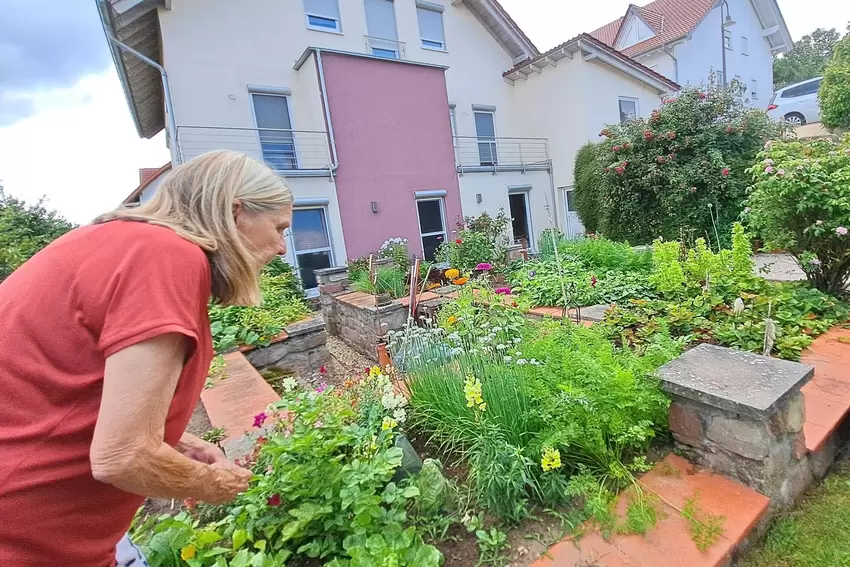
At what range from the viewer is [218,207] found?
901 mm

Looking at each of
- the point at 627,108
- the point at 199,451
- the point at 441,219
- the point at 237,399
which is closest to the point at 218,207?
the point at 199,451

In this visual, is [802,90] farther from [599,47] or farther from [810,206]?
[810,206]

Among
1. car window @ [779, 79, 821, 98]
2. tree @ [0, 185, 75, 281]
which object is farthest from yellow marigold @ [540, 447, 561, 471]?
car window @ [779, 79, 821, 98]

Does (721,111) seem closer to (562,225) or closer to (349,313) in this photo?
(562,225)

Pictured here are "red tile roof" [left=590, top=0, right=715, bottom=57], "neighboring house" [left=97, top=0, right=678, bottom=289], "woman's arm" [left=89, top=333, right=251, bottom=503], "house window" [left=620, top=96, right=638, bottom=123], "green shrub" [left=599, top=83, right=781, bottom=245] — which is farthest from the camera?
"red tile roof" [left=590, top=0, right=715, bottom=57]

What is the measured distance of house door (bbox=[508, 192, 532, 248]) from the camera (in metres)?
11.6

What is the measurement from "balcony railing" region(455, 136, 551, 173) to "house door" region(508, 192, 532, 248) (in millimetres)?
830

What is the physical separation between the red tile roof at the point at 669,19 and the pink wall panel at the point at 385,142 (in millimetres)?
9799

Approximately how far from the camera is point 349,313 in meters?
5.64

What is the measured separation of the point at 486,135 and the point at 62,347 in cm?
1207

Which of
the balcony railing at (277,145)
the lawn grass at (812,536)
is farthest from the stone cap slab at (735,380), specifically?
the balcony railing at (277,145)

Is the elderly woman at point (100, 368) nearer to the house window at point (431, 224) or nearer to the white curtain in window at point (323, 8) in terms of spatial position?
the house window at point (431, 224)

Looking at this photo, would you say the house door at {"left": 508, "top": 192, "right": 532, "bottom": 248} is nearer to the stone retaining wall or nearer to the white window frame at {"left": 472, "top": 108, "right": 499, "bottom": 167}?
the white window frame at {"left": 472, "top": 108, "right": 499, "bottom": 167}

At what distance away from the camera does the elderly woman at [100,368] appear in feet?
2.27
